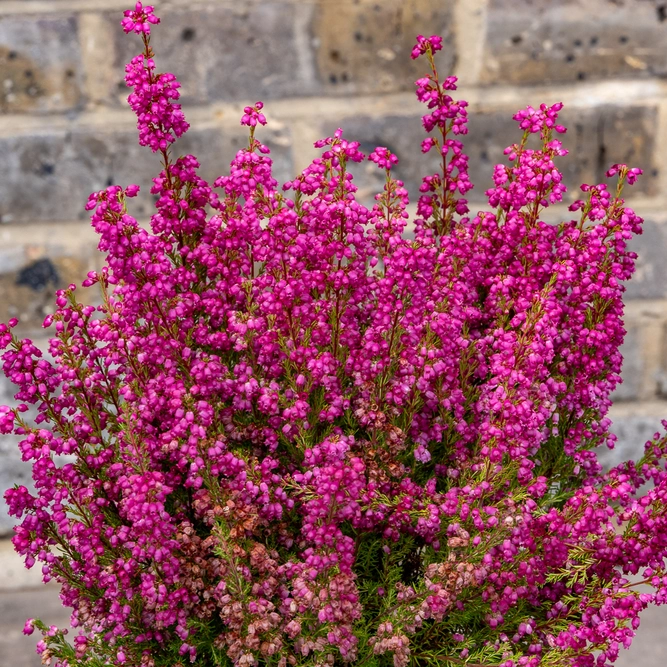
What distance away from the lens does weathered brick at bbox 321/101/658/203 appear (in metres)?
1.36

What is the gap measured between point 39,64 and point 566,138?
849 millimetres

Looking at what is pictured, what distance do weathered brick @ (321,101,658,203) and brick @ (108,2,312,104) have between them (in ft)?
0.41

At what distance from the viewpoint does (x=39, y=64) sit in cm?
134

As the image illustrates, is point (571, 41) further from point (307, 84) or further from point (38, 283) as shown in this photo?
point (38, 283)

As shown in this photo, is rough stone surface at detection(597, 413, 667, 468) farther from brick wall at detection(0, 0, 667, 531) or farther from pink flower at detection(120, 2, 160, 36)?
pink flower at detection(120, 2, 160, 36)

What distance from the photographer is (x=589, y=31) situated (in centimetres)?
133

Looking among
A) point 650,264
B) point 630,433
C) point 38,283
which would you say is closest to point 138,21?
point 38,283

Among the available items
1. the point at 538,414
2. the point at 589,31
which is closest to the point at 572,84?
the point at 589,31

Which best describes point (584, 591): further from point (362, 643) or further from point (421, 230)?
point (421, 230)

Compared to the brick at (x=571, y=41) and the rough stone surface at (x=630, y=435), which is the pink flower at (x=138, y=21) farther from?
the rough stone surface at (x=630, y=435)

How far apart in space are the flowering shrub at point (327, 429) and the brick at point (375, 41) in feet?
1.98

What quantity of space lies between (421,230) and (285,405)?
0.75 ft

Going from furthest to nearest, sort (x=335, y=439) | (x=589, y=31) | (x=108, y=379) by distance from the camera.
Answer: (x=589, y=31)
(x=108, y=379)
(x=335, y=439)

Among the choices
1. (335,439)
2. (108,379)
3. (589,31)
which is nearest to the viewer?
(335,439)
